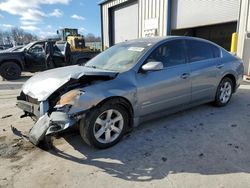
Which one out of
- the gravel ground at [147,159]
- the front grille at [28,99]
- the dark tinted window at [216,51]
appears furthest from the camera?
the dark tinted window at [216,51]

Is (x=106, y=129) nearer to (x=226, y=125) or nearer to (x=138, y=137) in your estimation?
(x=138, y=137)

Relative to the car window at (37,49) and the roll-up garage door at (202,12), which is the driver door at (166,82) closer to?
the roll-up garage door at (202,12)

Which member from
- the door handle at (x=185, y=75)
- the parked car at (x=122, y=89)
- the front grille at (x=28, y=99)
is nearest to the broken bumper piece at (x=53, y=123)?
the parked car at (x=122, y=89)

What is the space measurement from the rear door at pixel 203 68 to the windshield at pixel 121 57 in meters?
1.04

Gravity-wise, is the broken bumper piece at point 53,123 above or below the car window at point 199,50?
below

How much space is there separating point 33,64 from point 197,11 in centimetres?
823

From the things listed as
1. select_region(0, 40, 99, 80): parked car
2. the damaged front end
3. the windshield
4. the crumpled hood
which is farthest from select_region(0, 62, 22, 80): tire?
the damaged front end

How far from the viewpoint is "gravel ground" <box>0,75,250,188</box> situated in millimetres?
2705

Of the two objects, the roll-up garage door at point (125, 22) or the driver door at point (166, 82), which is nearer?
the driver door at point (166, 82)

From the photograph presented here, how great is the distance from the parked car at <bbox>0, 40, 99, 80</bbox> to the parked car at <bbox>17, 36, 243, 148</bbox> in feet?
23.3

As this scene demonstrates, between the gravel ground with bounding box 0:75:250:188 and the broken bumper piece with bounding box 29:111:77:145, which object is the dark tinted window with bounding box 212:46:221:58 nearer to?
the gravel ground with bounding box 0:75:250:188

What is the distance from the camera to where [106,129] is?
134 inches

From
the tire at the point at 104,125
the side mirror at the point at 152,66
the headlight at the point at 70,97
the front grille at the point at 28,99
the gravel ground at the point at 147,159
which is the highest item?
the side mirror at the point at 152,66

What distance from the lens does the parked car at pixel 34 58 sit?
10508 mm
